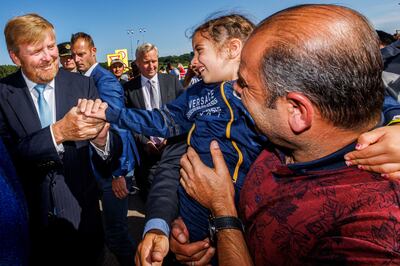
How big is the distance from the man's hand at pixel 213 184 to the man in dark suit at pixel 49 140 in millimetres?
761

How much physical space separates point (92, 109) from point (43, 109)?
0.50 meters

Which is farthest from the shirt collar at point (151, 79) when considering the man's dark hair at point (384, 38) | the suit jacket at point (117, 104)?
the man's dark hair at point (384, 38)

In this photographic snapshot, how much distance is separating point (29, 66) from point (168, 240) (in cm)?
162

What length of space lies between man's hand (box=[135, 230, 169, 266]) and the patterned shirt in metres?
0.49

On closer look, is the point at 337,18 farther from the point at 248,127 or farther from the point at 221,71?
the point at 221,71

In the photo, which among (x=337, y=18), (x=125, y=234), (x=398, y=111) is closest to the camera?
(x=337, y=18)

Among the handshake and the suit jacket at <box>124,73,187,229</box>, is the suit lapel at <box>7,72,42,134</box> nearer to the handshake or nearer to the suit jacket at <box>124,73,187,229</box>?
the handshake

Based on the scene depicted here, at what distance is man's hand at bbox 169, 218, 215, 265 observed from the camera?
Answer: 164 centimetres

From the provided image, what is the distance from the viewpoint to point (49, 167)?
6.49ft

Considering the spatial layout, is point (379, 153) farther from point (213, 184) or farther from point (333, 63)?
point (213, 184)

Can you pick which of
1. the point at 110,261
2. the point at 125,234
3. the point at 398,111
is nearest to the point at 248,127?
the point at 398,111

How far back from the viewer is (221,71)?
2061 millimetres

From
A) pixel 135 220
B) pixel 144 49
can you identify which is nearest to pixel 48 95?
pixel 144 49

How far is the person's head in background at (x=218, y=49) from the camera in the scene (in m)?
2.06
